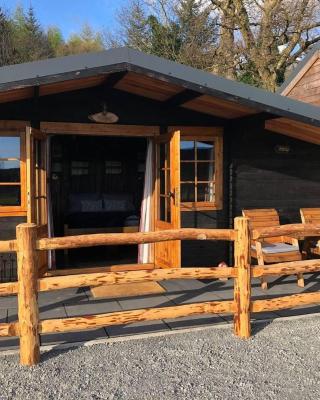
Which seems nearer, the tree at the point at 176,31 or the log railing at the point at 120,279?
the log railing at the point at 120,279

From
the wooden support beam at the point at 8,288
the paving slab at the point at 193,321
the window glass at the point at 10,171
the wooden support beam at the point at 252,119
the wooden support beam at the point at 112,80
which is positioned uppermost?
the wooden support beam at the point at 112,80

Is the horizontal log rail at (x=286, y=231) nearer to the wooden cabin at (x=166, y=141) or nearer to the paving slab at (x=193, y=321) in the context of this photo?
the paving slab at (x=193, y=321)

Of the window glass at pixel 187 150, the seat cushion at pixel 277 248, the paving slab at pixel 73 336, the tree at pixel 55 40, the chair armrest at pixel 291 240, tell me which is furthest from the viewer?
the tree at pixel 55 40

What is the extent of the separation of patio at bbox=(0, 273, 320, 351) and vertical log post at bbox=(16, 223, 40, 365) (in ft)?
1.29

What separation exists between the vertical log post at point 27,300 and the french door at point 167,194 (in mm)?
2672

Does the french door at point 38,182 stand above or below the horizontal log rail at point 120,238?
above

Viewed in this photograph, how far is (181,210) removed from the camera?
251 inches

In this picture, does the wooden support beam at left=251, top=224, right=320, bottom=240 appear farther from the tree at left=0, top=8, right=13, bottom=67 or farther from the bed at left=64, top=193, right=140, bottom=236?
the tree at left=0, top=8, right=13, bottom=67

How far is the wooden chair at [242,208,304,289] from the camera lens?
5.73m

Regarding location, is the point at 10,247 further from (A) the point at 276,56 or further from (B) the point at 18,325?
(A) the point at 276,56

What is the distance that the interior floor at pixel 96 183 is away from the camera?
28.0 ft

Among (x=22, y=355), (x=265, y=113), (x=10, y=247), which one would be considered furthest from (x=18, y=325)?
(x=265, y=113)

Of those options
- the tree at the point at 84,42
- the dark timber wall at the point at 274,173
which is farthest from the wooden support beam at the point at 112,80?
the tree at the point at 84,42

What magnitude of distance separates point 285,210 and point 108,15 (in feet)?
66.5
